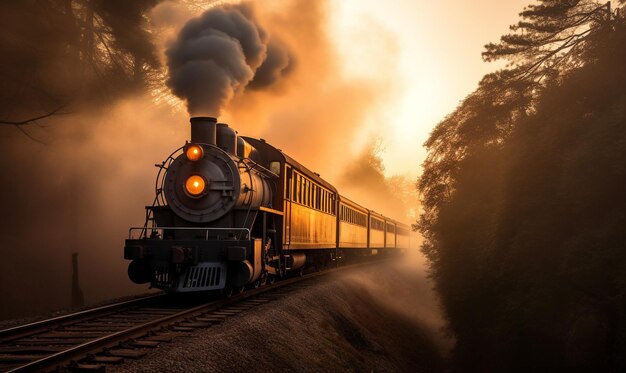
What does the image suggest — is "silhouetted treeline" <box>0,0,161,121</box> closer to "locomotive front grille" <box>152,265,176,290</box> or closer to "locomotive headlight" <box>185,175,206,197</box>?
"locomotive headlight" <box>185,175,206,197</box>

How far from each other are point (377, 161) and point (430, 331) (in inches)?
2289

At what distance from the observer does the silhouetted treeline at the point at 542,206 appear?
40.4 ft

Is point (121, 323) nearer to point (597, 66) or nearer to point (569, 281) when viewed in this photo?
point (569, 281)

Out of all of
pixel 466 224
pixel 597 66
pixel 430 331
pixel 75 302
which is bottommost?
pixel 430 331

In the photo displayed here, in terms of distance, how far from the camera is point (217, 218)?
11.8 meters

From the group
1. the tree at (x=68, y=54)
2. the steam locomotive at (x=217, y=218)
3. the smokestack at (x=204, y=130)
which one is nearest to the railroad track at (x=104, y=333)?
the steam locomotive at (x=217, y=218)

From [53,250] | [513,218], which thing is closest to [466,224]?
[513,218]

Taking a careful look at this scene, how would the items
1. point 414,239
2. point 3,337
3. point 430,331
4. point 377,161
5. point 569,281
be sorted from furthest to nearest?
1. point 377,161
2. point 414,239
3. point 430,331
4. point 569,281
5. point 3,337

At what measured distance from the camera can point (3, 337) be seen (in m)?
7.65

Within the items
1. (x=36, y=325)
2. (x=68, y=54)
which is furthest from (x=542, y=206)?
(x=68, y=54)

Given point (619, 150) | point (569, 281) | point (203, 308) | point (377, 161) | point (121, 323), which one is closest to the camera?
point (121, 323)

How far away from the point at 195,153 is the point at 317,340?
447 centimetres

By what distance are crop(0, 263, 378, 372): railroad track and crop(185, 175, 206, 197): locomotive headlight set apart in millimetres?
2234

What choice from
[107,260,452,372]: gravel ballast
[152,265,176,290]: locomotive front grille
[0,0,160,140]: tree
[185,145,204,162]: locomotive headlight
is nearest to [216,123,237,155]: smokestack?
[185,145,204,162]: locomotive headlight
